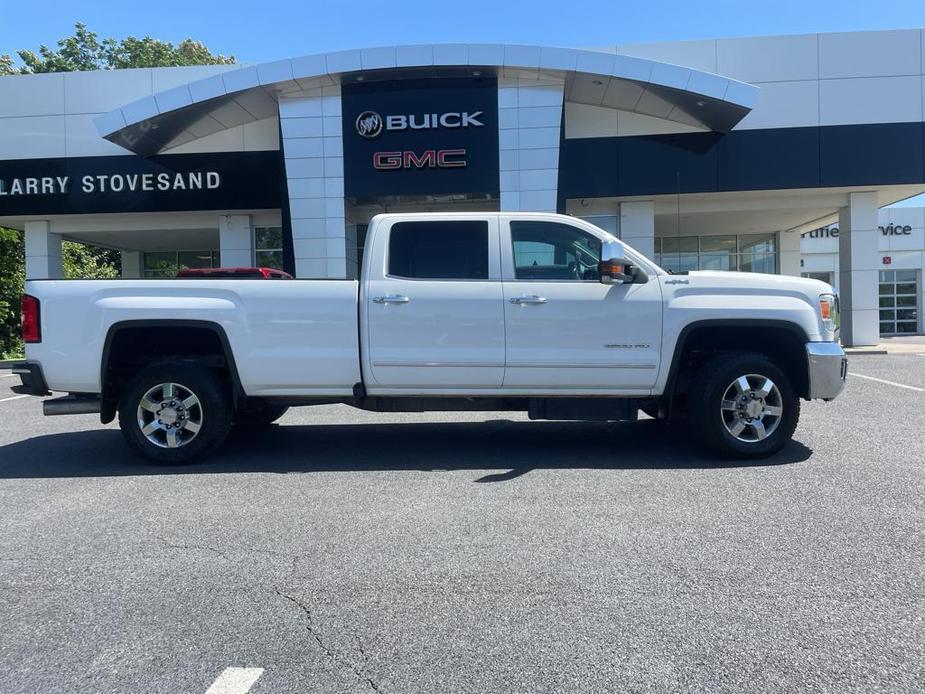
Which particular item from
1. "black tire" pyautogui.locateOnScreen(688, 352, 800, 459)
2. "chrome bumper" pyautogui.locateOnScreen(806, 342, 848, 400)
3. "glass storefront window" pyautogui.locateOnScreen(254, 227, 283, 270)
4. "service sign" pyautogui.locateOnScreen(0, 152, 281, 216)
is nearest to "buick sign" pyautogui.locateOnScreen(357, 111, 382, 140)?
"service sign" pyautogui.locateOnScreen(0, 152, 281, 216)

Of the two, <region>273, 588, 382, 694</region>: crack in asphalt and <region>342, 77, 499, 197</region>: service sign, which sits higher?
<region>342, 77, 499, 197</region>: service sign

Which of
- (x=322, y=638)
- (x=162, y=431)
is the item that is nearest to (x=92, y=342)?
(x=162, y=431)

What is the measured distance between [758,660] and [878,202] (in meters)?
20.3

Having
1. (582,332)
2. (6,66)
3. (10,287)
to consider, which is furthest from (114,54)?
(582,332)

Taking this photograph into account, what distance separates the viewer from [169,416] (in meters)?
6.27

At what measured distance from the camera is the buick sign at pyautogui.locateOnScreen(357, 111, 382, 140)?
1719cm

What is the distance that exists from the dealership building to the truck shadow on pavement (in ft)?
33.9

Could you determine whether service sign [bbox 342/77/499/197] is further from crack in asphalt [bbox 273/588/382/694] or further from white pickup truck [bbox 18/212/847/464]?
crack in asphalt [bbox 273/588/382/694]

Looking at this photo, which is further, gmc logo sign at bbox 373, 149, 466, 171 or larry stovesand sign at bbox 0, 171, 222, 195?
larry stovesand sign at bbox 0, 171, 222, 195

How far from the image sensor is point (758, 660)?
2.94 m

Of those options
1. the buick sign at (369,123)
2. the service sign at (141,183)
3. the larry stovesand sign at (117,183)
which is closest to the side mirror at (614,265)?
the buick sign at (369,123)

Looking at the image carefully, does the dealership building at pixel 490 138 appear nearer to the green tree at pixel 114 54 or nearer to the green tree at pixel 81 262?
the green tree at pixel 81 262

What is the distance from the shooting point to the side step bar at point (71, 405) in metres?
6.14

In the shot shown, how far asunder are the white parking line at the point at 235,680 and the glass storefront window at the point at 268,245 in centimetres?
1835
